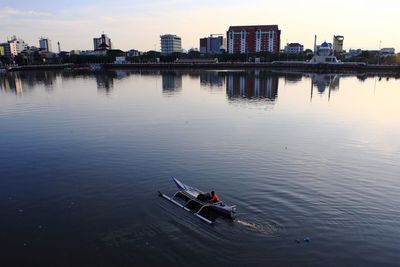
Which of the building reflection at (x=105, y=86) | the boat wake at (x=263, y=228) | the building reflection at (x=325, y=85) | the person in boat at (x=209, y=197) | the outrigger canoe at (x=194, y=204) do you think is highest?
the building reflection at (x=105, y=86)

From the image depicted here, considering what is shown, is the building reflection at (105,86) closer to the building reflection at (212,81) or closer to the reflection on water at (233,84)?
the reflection on water at (233,84)

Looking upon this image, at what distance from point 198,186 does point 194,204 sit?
12.4 ft

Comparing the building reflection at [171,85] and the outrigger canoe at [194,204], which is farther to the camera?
the building reflection at [171,85]

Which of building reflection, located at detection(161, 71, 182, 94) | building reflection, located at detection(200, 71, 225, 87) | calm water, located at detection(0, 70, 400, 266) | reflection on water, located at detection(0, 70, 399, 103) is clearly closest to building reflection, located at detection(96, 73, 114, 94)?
reflection on water, located at detection(0, 70, 399, 103)

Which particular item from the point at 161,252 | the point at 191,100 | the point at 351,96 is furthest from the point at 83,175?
the point at 351,96

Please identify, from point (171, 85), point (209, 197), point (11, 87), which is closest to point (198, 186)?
point (209, 197)

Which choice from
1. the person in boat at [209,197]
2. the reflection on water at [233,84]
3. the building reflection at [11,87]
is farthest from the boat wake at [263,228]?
the building reflection at [11,87]

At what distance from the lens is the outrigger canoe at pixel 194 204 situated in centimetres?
1938

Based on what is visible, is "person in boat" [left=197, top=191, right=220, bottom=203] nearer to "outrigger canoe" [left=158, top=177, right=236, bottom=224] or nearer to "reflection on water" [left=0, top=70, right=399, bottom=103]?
"outrigger canoe" [left=158, top=177, right=236, bottom=224]

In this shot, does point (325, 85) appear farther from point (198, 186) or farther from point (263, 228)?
point (263, 228)

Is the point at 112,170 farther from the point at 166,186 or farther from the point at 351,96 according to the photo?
the point at 351,96

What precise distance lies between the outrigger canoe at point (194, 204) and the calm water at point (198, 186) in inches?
24.3

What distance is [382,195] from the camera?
2288 cm

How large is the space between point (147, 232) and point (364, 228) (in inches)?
498
